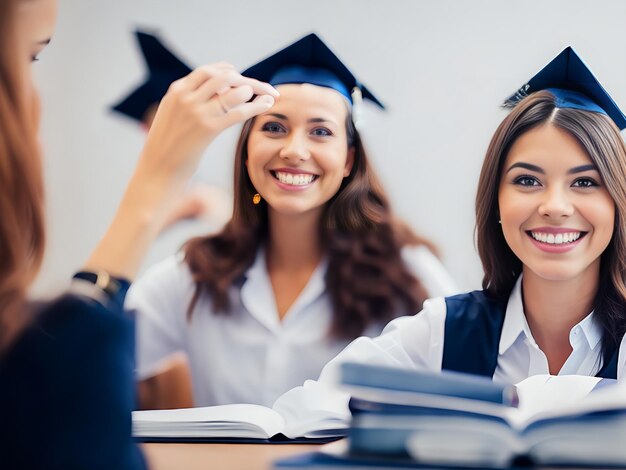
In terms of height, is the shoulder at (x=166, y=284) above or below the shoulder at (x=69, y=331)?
above

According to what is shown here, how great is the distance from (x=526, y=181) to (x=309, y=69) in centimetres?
66

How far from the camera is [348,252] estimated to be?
7.18 feet

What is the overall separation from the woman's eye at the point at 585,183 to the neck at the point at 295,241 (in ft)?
2.61

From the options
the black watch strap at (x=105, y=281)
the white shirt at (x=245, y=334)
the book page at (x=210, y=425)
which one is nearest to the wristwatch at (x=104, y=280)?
the black watch strap at (x=105, y=281)

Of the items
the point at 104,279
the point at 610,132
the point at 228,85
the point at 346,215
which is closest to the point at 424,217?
the point at 346,215

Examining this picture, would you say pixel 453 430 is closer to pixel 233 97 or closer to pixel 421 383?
pixel 421 383

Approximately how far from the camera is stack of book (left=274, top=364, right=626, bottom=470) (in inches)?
40.4

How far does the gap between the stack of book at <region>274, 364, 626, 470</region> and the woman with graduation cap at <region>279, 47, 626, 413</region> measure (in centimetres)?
50

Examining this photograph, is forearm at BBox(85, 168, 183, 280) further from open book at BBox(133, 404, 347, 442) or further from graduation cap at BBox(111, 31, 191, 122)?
graduation cap at BBox(111, 31, 191, 122)

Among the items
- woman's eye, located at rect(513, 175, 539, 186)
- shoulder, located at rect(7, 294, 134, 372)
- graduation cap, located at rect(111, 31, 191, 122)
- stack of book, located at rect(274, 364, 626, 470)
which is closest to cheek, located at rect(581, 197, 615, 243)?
woman's eye, located at rect(513, 175, 539, 186)

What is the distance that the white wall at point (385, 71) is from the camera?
2.32 m

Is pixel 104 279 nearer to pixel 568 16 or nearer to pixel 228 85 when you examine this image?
pixel 228 85

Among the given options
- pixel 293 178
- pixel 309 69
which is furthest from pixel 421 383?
pixel 309 69

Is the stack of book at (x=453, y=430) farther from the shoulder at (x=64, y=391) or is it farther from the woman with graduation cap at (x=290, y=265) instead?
the woman with graduation cap at (x=290, y=265)
